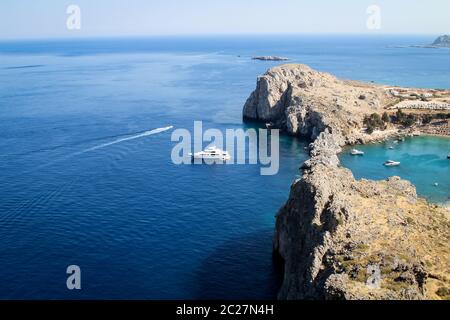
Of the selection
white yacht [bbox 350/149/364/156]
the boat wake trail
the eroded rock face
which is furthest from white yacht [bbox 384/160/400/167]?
the boat wake trail

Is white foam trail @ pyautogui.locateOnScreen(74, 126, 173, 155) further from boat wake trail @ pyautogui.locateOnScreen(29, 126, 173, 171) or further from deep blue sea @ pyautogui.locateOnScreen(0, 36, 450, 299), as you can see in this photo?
deep blue sea @ pyautogui.locateOnScreen(0, 36, 450, 299)

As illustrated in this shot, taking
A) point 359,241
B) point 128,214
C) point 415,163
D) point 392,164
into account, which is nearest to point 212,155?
point 128,214

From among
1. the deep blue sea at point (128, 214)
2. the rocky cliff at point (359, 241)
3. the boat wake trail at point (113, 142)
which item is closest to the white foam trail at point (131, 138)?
the boat wake trail at point (113, 142)

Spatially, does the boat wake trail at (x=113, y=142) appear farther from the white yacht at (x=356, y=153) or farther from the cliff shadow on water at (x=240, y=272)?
the cliff shadow on water at (x=240, y=272)

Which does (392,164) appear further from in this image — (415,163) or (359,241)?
(359,241)

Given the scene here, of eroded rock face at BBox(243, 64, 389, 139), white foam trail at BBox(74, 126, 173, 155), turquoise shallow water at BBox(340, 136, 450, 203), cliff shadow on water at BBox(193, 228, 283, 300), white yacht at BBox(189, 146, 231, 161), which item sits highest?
eroded rock face at BBox(243, 64, 389, 139)
